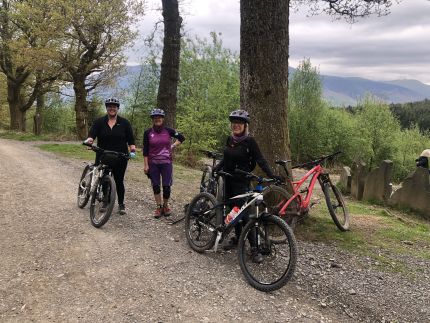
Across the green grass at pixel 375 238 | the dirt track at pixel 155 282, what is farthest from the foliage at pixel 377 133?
the dirt track at pixel 155 282

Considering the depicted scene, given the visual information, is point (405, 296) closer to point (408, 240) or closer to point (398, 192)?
point (408, 240)

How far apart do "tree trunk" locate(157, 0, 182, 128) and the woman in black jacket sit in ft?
24.7

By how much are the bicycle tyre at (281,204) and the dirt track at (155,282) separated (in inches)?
16.1

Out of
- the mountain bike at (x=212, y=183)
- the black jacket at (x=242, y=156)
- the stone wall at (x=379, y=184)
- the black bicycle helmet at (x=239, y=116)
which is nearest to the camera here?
the black bicycle helmet at (x=239, y=116)

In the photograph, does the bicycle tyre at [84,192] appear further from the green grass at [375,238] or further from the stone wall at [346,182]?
the stone wall at [346,182]

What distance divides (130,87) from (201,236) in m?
25.8

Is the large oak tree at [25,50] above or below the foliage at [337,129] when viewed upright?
above

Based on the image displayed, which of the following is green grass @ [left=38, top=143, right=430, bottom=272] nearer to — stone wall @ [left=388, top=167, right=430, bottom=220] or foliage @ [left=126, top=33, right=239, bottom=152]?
stone wall @ [left=388, top=167, right=430, bottom=220]

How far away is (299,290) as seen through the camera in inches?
183

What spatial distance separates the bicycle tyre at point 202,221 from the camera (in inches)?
218

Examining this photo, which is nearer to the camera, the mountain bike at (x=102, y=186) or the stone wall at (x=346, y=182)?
the mountain bike at (x=102, y=186)

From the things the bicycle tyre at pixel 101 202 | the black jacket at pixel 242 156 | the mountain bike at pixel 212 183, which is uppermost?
the black jacket at pixel 242 156

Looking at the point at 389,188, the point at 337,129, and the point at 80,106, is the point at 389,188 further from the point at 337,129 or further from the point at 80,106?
the point at 337,129

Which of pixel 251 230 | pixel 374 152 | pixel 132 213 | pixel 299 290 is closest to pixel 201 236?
pixel 251 230
